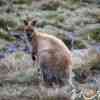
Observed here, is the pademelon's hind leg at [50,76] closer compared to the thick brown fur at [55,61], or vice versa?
the thick brown fur at [55,61]

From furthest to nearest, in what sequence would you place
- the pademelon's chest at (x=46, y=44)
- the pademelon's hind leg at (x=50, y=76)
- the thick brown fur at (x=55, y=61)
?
the pademelon's chest at (x=46, y=44) → the pademelon's hind leg at (x=50, y=76) → the thick brown fur at (x=55, y=61)

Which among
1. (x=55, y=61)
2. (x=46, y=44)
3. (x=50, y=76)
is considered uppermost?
(x=46, y=44)

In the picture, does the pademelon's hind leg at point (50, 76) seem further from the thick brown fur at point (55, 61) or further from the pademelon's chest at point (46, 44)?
the pademelon's chest at point (46, 44)

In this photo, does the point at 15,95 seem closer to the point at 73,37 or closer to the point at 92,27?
the point at 73,37

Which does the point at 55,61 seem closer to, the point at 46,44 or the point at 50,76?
the point at 50,76

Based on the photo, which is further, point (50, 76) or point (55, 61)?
point (50, 76)

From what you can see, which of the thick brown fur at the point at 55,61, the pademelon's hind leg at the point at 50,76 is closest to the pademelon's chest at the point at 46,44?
the thick brown fur at the point at 55,61

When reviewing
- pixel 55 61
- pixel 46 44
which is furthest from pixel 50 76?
pixel 46 44

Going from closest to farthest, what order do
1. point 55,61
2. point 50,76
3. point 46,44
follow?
point 55,61, point 50,76, point 46,44

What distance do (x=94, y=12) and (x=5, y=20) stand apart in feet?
12.4

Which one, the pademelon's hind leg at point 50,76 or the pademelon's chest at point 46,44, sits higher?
the pademelon's chest at point 46,44

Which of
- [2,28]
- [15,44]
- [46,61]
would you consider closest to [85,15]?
[2,28]

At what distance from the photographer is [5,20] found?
1725 centimetres

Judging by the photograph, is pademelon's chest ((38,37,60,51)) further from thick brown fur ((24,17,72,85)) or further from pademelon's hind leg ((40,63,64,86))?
pademelon's hind leg ((40,63,64,86))
